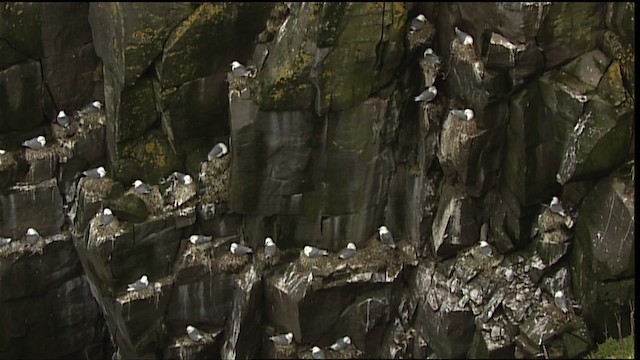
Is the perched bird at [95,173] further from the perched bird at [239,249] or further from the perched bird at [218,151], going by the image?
the perched bird at [239,249]

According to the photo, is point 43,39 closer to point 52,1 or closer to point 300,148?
point 52,1

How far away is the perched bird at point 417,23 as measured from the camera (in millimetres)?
15102

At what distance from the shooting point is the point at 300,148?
52.2ft

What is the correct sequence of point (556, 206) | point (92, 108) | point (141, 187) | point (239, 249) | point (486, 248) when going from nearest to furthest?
point (556, 206) → point (486, 248) → point (141, 187) → point (239, 249) → point (92, 108)

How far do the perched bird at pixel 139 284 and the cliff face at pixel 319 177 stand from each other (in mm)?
145

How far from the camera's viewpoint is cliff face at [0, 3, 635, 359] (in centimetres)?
1398

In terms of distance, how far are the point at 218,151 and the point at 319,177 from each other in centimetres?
193

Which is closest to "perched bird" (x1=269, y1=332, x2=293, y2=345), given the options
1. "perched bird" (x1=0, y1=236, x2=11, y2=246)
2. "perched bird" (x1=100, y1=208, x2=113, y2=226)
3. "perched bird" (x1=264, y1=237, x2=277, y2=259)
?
"perched bird" (x1=264, y1=237, x2=277, y2=259)

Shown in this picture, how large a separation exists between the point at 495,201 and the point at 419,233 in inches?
62.8

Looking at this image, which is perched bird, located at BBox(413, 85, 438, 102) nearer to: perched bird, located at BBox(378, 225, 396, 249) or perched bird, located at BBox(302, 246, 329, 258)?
perched bird, located at BBox(378, 225, 396, 249)

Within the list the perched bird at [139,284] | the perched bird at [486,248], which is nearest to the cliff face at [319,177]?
the perched bird at [486,248]

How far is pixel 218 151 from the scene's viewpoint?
647 inches

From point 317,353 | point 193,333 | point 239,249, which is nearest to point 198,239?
point 239,249

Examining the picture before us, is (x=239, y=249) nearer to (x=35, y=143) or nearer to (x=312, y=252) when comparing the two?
(x=312, y=252)
